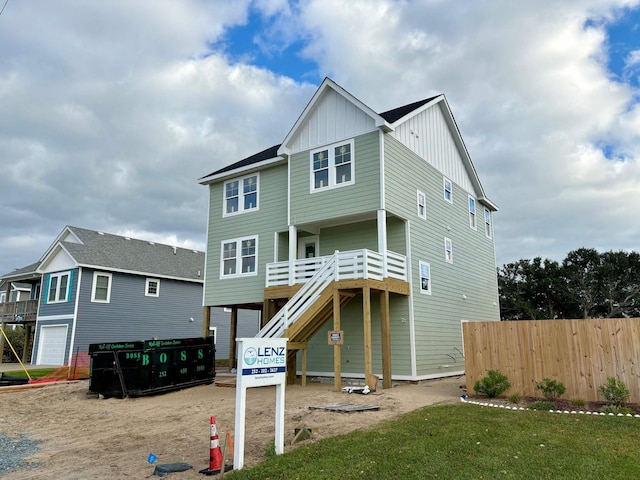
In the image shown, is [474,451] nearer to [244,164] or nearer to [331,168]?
[331,168]

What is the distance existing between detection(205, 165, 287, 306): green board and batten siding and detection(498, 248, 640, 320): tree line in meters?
26.7

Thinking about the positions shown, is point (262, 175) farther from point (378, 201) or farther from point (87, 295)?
point (87, 295)

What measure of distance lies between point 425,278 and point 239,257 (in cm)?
744

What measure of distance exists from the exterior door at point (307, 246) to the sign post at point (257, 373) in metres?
11.4

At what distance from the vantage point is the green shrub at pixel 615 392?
958cm

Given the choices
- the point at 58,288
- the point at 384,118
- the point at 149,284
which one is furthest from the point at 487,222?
the point at 58,288

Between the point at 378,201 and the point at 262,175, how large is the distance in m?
6.00

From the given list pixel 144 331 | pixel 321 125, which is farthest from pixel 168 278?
pixel 321 125

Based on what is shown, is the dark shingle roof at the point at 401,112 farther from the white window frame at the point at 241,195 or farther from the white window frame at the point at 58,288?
the white window frame at the point at 58,288

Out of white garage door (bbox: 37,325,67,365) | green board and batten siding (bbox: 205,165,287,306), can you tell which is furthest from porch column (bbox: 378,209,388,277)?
white garage door (bbox: 37,325,67,365)

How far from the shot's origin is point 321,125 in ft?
56.9

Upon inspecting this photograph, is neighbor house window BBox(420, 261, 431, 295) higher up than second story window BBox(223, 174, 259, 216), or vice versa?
second story window BBox(223, 174, 259, 216)

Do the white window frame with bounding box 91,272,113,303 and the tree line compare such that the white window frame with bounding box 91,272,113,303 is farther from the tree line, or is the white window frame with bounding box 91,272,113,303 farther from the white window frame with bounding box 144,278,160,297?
the tree line

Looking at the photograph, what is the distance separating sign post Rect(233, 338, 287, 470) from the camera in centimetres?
647
